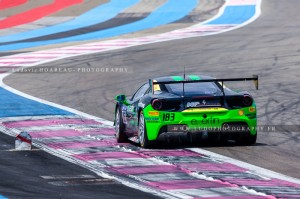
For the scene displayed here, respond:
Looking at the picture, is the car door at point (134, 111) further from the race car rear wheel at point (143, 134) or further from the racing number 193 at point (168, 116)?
the racing number 193 at point (168, 116)

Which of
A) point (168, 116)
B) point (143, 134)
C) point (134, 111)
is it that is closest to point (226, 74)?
point (134, 111)

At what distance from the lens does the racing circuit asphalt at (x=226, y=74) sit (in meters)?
14.7

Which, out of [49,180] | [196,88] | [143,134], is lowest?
[49,180]

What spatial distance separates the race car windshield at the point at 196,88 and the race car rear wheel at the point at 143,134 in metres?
0.65

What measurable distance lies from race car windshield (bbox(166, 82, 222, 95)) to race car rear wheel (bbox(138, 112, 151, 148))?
25.5 inches

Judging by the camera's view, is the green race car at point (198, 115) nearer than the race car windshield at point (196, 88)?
Yes

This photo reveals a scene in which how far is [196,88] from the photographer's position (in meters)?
14.9

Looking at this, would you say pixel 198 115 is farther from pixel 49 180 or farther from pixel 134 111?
pixel 49 180

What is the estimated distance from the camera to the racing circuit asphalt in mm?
14717

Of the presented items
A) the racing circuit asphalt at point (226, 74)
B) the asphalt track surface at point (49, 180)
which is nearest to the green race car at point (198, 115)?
the racing circuit asphalt at point (226, 74)

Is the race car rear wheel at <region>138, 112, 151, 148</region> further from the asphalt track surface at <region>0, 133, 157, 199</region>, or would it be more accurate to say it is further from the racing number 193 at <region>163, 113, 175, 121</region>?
the asphalt track surface at <region>0, 133, 157, 199</region>

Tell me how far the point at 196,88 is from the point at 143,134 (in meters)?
1.11

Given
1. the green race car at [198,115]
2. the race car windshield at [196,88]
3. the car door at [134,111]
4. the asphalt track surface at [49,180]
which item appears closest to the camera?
the asphalt track surface at [49,180]

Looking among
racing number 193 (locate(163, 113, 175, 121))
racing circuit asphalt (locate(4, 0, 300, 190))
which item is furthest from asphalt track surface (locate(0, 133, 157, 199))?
racing circuit asphalt (locate(4, 0, 300, 190))
